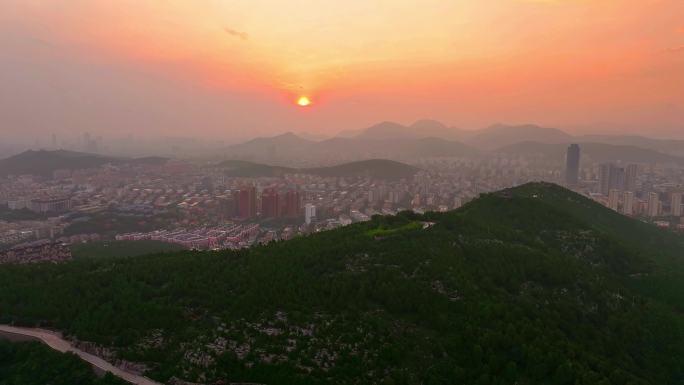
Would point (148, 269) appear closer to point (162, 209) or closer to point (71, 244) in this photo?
point (71, 244)

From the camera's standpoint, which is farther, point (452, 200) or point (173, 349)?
point (452, 200)

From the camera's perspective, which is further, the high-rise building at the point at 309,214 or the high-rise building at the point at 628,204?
the high-rise building at the point at 628,204

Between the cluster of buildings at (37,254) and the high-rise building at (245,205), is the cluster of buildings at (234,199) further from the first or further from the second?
the cluster of buildings at (37,254)

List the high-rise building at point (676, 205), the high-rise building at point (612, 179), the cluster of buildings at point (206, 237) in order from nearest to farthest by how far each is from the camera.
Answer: the cluster of buildings at point (206, 237) → the high-rise building at point (676, 205) → the high-rise building at point (612, 179)

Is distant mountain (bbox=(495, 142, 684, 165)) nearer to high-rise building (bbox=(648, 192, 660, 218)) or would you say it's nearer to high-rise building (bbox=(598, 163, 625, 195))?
high-rise building (bbox=(598, 163, 625, 195))

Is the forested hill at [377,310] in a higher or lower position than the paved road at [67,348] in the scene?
higher

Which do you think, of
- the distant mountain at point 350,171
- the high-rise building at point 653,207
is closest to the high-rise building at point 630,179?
the high-rise building at point 653,207

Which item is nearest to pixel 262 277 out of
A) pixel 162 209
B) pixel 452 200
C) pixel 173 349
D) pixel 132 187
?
pixel 173 349
